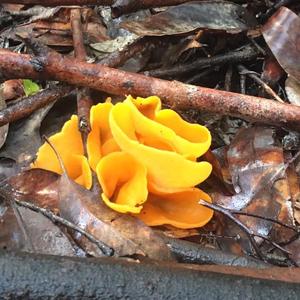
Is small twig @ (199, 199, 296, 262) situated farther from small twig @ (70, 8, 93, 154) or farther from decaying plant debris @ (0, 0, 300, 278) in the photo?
small twig @ (70, 8, 93, 154)

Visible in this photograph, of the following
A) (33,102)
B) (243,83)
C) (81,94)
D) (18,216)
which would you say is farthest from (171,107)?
(18,216)

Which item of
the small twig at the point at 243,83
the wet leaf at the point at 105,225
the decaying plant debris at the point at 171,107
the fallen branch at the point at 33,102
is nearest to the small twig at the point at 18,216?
the decaying plant debris at the point at 171,107

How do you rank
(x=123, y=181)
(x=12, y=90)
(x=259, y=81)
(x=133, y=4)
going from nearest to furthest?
(x=123, y=181)
(x=133, y=4)
(x=259, y=81)
(x=12, y=90)

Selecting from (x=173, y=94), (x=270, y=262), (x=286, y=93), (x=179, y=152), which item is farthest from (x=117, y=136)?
(x=286, y=93)

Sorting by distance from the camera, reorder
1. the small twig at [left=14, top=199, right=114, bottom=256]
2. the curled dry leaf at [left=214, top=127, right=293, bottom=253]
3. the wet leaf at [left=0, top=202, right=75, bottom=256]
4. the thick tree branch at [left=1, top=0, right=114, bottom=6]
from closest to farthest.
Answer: the small twig at [left=14, top=199, right=114, bottom=256]
the wet leaf at [left=0, top=202, right=75, bottom=256]
the curled dry leaf at [left=214, top=127, right=293, bottom=253]
the thick tree branch at [left=1, top=0, right=114, bottom=6]

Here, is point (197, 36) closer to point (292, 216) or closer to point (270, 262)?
point (292, 216)

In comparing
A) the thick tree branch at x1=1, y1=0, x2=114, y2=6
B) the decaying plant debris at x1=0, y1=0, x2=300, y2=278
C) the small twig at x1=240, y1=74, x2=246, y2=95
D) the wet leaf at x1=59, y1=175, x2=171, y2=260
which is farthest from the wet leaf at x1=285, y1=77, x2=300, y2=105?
the wet leaf at x1=59, y1=175, x2=171, y2=260

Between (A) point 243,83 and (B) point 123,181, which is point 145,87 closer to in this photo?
(B) point 123,181
